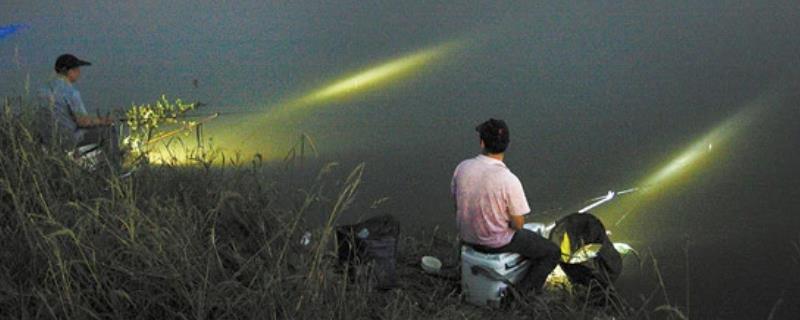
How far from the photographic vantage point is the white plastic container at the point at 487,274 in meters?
3.71

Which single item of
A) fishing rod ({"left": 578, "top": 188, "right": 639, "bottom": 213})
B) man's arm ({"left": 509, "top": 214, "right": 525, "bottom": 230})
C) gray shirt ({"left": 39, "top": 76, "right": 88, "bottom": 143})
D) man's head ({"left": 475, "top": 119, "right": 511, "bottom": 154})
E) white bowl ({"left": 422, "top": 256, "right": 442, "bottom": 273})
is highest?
gray shirt ({"left": 39, "top": 76, "right": 88, "bottom": 143})

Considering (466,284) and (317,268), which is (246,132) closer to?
(466,284)

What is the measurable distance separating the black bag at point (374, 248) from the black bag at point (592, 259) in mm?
891

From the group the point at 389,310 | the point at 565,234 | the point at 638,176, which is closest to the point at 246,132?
the point at 638,176

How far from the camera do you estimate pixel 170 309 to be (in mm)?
2410

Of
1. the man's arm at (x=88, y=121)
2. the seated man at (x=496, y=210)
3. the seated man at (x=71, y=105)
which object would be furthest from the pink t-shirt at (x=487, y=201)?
the man's arm at (x=88, y=121)

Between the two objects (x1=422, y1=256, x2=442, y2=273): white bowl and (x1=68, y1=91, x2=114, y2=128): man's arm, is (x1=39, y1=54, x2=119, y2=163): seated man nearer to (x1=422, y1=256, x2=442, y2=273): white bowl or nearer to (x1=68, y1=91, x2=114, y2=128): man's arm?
(x1=68, y1=91, x2=114, y2=128): man's arm

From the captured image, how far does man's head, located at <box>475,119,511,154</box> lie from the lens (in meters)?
3.65

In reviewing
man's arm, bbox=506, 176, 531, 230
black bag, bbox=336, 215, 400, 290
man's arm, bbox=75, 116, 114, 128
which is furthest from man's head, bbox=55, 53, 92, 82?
man's arm, bbox=506, 176, 531, 230

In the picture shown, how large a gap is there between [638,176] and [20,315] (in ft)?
19.4

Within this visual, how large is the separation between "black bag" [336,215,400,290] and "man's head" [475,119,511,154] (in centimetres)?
64

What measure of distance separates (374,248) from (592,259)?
3.85 feet

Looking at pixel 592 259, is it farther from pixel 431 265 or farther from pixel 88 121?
pixel 88 121

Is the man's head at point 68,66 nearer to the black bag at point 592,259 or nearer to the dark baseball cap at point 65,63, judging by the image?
the dark baseball cap at point 65,63
